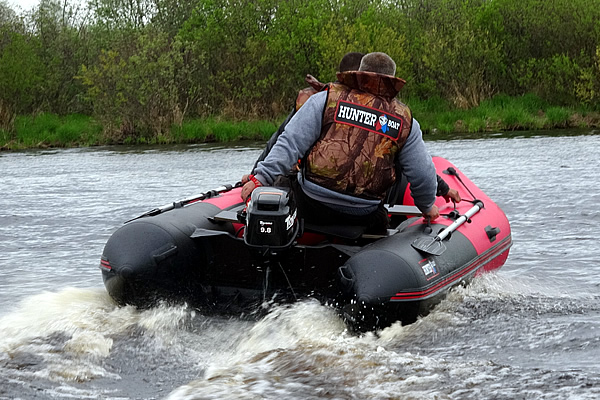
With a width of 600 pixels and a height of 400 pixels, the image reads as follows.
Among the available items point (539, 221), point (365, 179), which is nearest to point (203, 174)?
point (539, 221)

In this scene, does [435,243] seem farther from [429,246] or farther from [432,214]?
A: [432,214]

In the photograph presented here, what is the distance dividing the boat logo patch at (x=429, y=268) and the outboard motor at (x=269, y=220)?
2.40ft

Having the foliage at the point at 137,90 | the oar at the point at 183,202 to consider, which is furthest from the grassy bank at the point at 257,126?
the oar at the point at 183,202

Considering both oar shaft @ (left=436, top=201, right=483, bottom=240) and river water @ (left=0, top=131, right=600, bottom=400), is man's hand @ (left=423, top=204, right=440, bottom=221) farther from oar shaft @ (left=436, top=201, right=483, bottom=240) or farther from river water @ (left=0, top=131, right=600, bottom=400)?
river water @ (left=0, top=131, right=600, bottom=400)

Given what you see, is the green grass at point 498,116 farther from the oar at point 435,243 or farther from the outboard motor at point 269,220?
the outboard motor at point 269,220

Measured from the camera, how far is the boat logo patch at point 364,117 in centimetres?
455

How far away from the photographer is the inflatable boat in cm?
430

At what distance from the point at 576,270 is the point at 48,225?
515 centimetres

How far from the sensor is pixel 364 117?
455 cm

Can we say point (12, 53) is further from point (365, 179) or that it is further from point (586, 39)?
point (365, 179)

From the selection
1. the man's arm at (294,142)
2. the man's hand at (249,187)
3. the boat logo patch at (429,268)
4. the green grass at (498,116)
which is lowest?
the green grass at (498,116)

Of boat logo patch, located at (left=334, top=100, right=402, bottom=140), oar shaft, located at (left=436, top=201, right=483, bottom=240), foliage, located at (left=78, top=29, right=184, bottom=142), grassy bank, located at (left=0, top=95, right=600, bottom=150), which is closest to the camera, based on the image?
boat logo patch, located at (left=334, top=100, right=402, bottom=140)

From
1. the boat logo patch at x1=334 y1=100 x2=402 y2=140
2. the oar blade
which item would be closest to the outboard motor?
the boat logo patch at x1=334 y1=100 x2=402 y2=140

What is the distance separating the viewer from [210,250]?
4.77 metres
